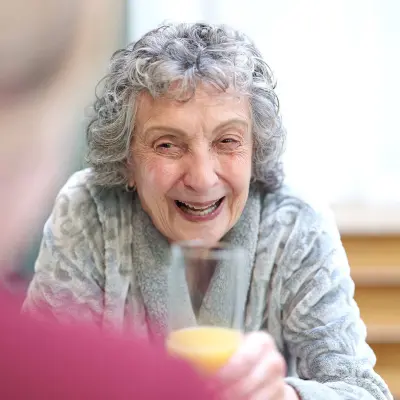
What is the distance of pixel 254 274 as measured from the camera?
160 centimetres

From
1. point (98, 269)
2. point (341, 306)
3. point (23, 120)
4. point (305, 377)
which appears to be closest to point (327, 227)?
point (341, 306)

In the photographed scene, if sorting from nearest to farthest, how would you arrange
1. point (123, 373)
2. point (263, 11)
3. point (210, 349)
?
1. point (123, 373)
2. point (210, 349)
3. point (263, 11)

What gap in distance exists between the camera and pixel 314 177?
2361mm

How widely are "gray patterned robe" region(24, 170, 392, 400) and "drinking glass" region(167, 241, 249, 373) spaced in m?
0.48

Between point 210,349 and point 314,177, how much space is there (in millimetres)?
1413

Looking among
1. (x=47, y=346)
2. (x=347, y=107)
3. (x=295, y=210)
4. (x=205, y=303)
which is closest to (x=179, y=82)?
(x=295, y=210)

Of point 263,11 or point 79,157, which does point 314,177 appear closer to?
point 263,11

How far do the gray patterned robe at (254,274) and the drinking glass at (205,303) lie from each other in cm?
48

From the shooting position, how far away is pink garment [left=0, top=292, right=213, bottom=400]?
410 millimetres

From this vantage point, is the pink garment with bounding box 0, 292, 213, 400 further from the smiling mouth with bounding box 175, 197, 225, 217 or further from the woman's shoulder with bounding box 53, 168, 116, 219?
the woman's shoulder with bounding box 53, 168, 116, 219

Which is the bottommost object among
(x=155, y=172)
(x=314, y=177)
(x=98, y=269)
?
(x=98, y=269)

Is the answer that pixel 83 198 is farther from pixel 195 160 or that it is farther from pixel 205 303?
pixel 205 303

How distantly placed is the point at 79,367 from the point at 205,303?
66 centimetres

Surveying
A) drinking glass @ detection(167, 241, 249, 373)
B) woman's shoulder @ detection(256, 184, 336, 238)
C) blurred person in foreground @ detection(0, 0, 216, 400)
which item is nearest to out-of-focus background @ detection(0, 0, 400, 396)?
woman's shoulder @ detection(256, 184, 336, 238)
